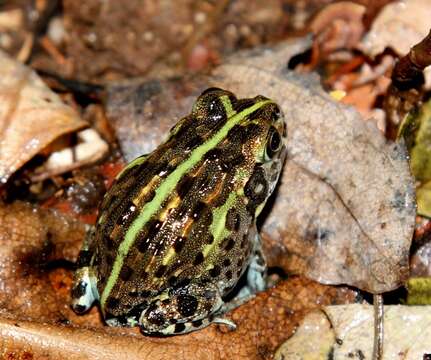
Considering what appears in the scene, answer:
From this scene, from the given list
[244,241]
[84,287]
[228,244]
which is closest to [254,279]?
[244,241]

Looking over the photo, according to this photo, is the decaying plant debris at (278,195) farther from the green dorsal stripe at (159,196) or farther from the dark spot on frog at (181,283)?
the green dorsal stripe at (159,196)

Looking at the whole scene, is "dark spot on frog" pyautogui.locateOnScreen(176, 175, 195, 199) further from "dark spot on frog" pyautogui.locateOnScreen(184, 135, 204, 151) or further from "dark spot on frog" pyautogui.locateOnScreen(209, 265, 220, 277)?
"dark spot on frog" pyautogui.locateOnScreen(209, 265, 220, 277)

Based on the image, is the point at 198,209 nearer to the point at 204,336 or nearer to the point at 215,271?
the point at 215,271

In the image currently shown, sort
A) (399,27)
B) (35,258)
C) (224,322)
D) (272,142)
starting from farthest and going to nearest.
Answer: (399,27) < (35,258) < (224,322) < (272,142)

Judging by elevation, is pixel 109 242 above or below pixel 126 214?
below

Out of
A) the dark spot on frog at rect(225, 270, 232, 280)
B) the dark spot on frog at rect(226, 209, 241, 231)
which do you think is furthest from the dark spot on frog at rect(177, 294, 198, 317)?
the dark spot on frog at rect(226, 209, 241, 231)

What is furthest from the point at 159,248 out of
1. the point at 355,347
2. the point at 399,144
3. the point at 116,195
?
the point at 399,144

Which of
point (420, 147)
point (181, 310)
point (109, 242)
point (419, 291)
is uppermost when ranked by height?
point (420, 147)
